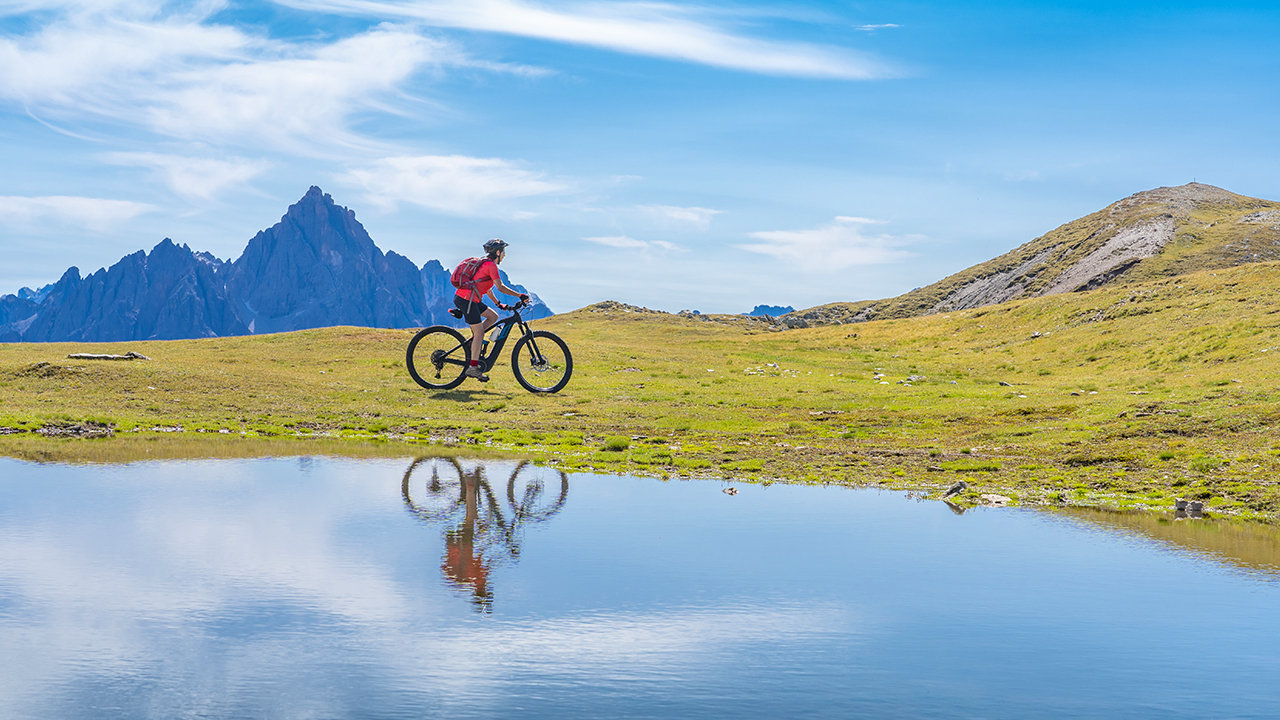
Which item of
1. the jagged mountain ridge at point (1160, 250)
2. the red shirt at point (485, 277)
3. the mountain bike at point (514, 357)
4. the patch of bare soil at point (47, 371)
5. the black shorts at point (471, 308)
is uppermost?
the jagged mountain ridge at point (1160, 250)

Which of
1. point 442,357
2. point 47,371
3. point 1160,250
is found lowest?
point 47,371

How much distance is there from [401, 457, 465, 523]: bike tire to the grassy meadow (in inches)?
110

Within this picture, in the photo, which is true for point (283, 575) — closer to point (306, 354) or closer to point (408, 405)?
point (408, 405)

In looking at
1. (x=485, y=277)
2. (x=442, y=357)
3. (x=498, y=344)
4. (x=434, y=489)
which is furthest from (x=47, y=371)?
(x=434, y=489)

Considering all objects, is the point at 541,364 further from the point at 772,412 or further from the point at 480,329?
the point at 772,412

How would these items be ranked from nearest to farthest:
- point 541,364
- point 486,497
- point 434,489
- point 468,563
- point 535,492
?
point 468,563 < point 486,497 < point 535,492 < point 434,489 < point 541,364

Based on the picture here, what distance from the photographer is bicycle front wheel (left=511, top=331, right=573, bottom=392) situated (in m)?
37.4

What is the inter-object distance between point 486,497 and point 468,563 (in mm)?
5770

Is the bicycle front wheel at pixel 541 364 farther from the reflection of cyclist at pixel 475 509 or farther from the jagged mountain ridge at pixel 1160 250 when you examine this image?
the jagged mountain ridge at pixel 1160 250

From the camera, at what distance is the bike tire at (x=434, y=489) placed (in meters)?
17.5

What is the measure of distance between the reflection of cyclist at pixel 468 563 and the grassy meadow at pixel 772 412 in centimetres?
832

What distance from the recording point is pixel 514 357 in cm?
3756

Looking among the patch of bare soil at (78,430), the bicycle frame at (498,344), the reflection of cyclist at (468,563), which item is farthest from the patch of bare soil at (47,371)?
the reflection of cyclist at (468,563)

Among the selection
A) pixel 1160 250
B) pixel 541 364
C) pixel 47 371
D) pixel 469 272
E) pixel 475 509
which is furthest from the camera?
pixel 1160 250
